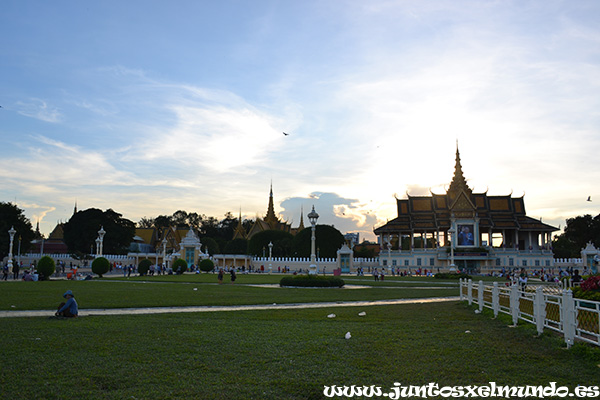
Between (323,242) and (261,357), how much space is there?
70107mm

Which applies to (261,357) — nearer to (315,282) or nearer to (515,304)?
(515,304)

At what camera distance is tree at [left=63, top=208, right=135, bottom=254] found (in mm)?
73812

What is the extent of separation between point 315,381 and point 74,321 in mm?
8163

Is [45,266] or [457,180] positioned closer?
[45,266]

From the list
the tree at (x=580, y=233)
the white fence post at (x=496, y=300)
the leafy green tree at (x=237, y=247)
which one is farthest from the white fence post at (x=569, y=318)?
the leafy green tree at (x=237, y=247)

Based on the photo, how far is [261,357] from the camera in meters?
8.09

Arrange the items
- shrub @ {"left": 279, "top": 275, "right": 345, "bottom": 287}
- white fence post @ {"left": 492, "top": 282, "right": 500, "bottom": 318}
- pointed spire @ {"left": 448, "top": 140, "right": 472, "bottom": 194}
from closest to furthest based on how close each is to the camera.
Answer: white fence post @ {"left": 492, "top": 282, "right": 500, "bottom": 318}
shrub @ {"left": 279, "top": 275, "right": 345, "bottom": 287}
pointed spire @ {"left": 448, "top": 140, "right": 472, "bottom": 194}

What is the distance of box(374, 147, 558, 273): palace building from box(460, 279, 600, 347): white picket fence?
187 ft

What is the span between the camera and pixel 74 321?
12.3m

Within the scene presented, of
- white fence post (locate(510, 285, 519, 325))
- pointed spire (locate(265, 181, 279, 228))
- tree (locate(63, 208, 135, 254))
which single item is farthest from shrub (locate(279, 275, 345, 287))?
pointed spire (locate(265, 181, 279, 228))

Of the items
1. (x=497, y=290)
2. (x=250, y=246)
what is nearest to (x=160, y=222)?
(x=250, y=246)

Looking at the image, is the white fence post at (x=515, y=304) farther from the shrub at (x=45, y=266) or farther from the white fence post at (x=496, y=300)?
the shrub at (x=45, y=266)

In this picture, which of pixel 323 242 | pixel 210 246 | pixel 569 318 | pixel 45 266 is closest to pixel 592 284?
pixel 569 318

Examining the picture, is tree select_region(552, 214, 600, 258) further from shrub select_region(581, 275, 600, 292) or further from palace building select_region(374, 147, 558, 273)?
shrub select_region(581, 275, 600, 292)
